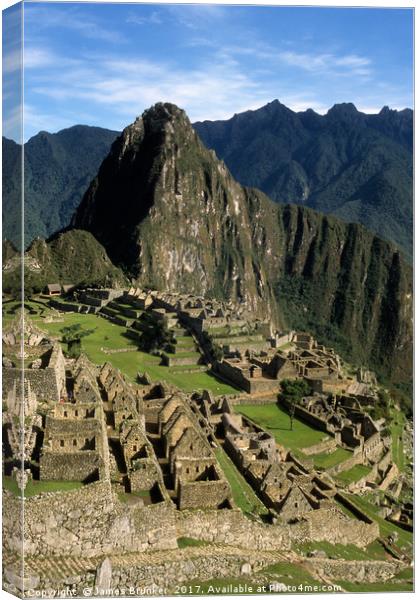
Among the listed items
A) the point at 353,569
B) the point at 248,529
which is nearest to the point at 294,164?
the point at 248,529

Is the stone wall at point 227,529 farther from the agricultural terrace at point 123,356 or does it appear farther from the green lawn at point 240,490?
the agricultural terrace at point 123,356

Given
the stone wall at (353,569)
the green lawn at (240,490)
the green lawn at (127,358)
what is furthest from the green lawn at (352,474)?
the stone wall at (353,569)

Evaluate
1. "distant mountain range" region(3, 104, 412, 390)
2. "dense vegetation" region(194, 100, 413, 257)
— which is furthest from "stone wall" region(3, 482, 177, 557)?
"distant mountain range" region(3, 104, 412, 390)

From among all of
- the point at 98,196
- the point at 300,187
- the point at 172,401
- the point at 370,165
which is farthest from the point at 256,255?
the point at 172,401

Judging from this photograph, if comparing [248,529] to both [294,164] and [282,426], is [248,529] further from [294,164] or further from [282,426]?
[294,164]

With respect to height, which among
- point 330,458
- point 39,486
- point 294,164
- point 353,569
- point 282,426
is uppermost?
point 294,164

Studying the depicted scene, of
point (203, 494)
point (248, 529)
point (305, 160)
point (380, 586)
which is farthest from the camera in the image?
point (305, 160)
